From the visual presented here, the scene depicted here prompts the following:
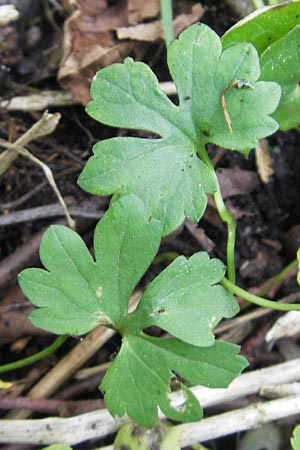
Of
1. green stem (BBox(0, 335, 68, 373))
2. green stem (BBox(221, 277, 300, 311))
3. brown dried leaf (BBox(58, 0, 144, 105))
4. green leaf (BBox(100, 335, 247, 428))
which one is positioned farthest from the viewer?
brown dried leaf (BBox(58, 0, 144, 105))

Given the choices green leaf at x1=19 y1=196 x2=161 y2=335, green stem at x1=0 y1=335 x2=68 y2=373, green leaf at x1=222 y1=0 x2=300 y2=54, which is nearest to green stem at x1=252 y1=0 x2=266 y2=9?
green leaf at x1=222 y1=0 x2=300 y2=54

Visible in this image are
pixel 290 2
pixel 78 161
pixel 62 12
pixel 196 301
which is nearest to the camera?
pixel 196 301

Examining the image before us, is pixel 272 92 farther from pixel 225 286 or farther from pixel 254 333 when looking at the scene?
pixel 254 333

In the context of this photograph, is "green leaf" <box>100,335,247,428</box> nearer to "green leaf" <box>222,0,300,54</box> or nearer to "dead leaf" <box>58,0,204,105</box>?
"green leaf" <box>222,0,300,54</box>

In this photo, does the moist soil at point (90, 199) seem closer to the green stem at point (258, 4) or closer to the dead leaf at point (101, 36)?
the dead leaf at point (101, 36)

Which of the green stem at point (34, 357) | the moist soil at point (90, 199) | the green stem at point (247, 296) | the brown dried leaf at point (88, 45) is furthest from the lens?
the brown dried leaf at point (88, 45)

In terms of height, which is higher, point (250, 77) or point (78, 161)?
point (250, 77)

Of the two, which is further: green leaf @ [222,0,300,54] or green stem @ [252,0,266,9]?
green stem @ [252,0,266,9]

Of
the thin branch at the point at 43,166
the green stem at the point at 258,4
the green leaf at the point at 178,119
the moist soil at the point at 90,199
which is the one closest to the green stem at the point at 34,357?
the moist soil at the point at 90,199

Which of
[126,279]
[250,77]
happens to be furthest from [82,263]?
[250,77]
